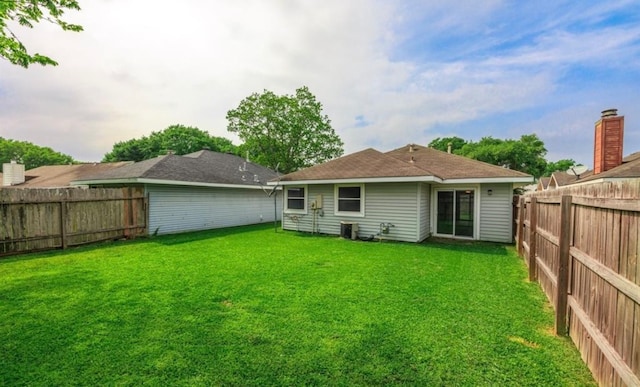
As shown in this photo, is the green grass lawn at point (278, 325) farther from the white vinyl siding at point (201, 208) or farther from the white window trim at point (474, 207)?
the white vinyl siding at point (201, 208)

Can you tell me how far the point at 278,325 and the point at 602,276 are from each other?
3.20 metres

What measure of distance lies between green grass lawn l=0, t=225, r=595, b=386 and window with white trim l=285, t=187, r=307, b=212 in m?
5.63

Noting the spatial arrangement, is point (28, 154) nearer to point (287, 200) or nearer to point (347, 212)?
point (287, 200)

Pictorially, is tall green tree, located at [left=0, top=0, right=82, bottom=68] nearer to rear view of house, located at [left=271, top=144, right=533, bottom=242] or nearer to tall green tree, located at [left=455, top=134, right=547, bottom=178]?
rear view of house, located at [left=271, top=144, right=533, bottom=242]

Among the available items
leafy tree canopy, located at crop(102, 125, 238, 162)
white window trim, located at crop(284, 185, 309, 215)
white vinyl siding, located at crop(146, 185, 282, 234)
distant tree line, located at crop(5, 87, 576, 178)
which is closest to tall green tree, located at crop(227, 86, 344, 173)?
distant tree line, located at crop(5, 87, 576, 178)

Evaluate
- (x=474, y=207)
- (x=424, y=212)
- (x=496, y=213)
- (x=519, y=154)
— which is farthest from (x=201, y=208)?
(x=519, y=154)

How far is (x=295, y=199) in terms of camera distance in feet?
40.7

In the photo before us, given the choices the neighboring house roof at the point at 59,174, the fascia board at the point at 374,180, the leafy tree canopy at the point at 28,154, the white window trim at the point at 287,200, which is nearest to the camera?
the fascia board at the point at 374,180

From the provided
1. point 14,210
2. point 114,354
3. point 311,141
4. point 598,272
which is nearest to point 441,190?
point 598,272

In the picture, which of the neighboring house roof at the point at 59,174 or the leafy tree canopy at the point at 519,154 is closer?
the neighboring house roof at the point at 59,174

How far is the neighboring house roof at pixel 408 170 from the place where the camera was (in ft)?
29.8

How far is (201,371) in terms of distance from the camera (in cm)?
250

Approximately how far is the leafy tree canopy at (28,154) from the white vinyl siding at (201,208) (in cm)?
4878

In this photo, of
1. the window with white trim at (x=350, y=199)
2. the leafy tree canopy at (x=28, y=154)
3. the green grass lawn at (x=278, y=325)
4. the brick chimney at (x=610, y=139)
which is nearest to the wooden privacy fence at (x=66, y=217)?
the green grass lawn at (x=278, y=325)
